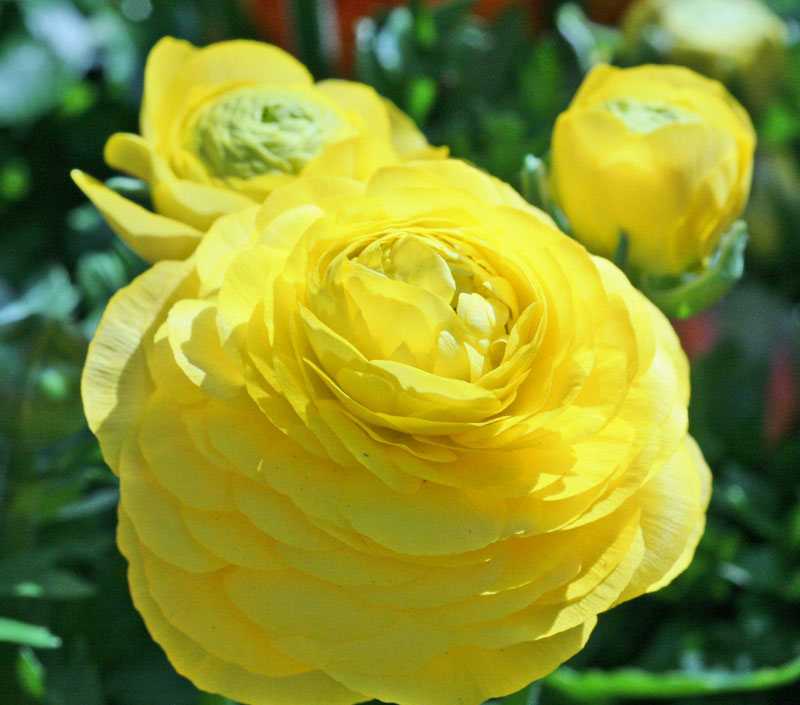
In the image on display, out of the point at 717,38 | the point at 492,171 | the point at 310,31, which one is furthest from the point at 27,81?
the point at 717,38

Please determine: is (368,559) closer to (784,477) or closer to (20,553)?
(20,553)

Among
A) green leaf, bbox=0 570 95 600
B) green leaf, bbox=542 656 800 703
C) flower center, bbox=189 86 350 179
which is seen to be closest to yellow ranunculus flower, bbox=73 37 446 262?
flower center, bbox=189 86 350 179

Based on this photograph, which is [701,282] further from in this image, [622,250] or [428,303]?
[428,303]

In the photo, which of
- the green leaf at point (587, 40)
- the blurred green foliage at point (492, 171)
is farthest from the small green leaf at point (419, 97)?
the green leaf at point (587, 40)

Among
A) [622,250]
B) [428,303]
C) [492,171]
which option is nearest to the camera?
[428,303]

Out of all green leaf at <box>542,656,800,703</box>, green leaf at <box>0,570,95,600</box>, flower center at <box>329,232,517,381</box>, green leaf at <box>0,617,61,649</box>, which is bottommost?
green leaf at <box>542,656,800,703</box>

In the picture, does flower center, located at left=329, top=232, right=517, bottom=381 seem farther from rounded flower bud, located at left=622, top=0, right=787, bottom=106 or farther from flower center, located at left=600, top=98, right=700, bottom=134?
rounded flower bud, located at left=622, top=0, right=787, bottom=106

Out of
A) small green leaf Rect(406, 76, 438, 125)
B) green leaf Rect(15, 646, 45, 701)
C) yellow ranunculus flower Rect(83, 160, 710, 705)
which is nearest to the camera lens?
yellow ranunculus flower Rect(83, 160, 710, 705)

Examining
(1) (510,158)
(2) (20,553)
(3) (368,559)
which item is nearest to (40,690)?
(2) (20,553)
